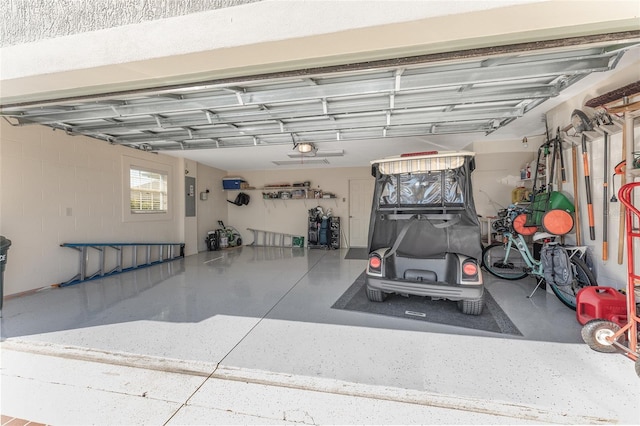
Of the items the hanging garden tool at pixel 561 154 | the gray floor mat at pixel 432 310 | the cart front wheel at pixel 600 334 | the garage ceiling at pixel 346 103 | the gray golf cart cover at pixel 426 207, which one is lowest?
the gray floor mat at pixel 432 310

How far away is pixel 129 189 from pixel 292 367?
5385mm

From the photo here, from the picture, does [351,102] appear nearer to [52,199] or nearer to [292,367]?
[292,367]

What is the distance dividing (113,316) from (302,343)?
7.61 ft

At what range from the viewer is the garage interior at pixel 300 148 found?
4.46 ft

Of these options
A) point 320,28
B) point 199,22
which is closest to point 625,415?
point 320,28

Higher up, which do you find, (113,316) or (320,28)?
(320,28)

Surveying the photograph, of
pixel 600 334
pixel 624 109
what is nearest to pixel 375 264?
pixel 600 334

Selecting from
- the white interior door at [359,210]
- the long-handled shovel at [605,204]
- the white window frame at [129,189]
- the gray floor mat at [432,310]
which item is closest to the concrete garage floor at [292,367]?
the gray floor mat at [432,310]

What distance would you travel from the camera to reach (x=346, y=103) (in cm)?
305

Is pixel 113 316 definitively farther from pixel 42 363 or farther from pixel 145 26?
pixel 145 26

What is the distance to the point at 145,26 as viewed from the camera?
148 centimetres

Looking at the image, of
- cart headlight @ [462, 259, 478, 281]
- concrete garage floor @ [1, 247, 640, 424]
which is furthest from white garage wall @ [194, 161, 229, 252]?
cart headlight @ [462, 259, 478, 281]

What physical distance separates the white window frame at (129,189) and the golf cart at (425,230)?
5.09 m

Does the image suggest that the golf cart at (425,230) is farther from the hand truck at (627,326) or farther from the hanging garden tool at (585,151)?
the hanging garden tool at (585,151)
